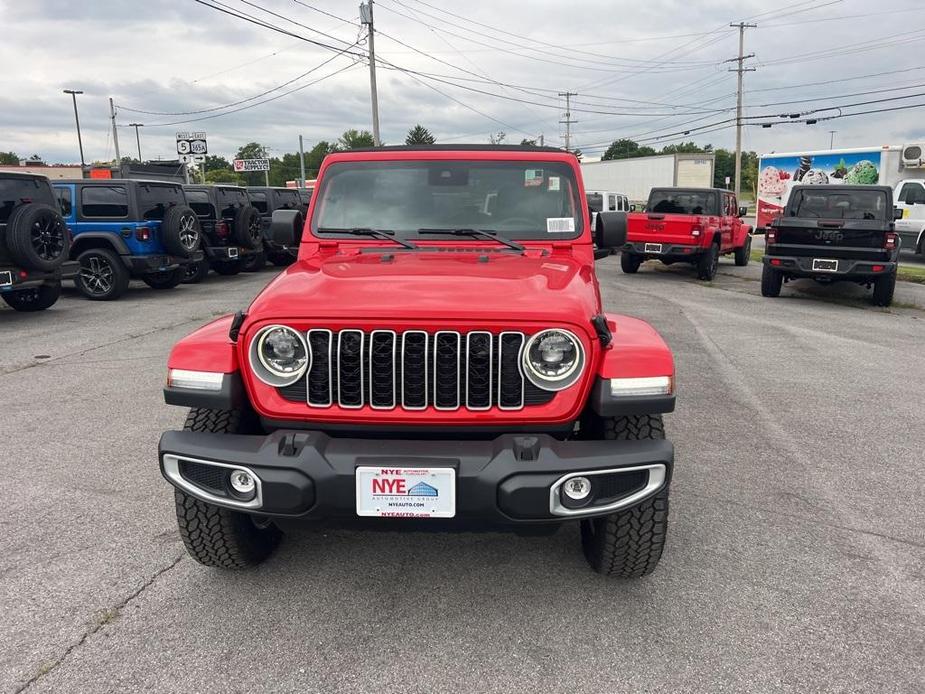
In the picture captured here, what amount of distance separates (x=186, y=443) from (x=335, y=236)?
63.7 inches

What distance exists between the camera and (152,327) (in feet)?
31.0

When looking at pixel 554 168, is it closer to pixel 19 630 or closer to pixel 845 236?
pixel 19 630

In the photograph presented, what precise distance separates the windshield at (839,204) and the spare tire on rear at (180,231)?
10.3 m

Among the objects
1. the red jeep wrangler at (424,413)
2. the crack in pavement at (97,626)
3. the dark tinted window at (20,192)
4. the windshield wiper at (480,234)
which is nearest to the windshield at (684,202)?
the dark tinted window at (20,192)

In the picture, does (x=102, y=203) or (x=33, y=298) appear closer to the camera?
(x=33, y=298)

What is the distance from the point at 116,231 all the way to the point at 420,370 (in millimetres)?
10889

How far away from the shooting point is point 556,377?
262 centimetres

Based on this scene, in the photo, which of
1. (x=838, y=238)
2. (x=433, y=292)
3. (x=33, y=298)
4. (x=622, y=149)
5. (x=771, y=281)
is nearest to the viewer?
(x=433, y=292)

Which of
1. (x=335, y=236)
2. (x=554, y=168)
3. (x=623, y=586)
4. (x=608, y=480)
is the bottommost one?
(x=623, y=586)

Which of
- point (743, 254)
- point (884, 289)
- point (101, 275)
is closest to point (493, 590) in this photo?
point (884, 289)

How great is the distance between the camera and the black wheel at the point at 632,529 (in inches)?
109

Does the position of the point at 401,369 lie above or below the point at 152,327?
above

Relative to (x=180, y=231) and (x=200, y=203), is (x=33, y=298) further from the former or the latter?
(x=200, y=203)

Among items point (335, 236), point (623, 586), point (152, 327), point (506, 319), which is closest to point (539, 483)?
point (506, 319)
